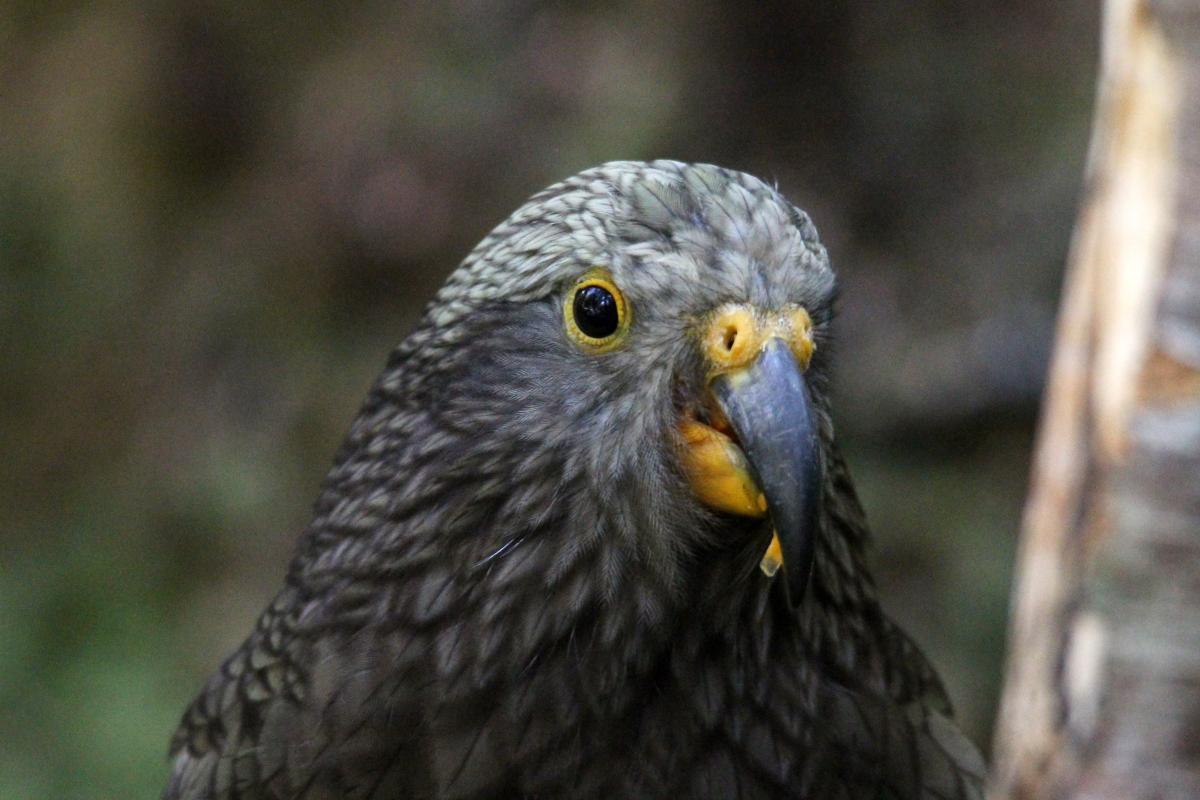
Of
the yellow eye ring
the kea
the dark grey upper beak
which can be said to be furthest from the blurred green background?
the dark grey upper beak

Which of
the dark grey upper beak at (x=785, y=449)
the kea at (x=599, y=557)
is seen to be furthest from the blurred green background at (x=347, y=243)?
the dark grey upper beak at (x=785, y=449)

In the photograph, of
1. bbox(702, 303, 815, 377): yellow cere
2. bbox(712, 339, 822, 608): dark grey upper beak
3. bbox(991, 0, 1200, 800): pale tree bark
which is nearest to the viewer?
bbox(991, 0, 1200, 800): pale tree bark

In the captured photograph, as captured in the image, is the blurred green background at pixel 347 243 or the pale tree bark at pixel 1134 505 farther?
the blurred green background at pixel 347 243

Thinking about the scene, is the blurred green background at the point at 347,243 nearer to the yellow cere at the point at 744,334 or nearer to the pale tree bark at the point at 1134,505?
the yellow cere at the point at 744,334

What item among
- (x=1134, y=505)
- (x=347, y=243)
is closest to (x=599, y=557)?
(x=1134, y=505)

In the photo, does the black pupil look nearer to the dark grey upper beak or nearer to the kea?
the kea

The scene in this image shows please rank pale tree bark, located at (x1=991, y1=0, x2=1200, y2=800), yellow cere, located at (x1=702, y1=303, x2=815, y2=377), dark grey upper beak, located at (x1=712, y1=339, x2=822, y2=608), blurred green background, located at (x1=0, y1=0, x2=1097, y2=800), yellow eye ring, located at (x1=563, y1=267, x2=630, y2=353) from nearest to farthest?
pale tree bark, located at (x1=991, y1=0, x2=1200, y2=800) < dark grey upper beak, located at (x1=712, y1=339, x2=822, y2=608) < yellow cere, located at (x1=702, y1=303, x2=815, y2=377) < yellow eye ring, located at (x1=563, y1=267, x2=630, y2=353) < blurred green background, located at (x1=0, y1=0, x2=1097, y2=800)

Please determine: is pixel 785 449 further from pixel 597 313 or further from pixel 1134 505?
pixel 1134 505
